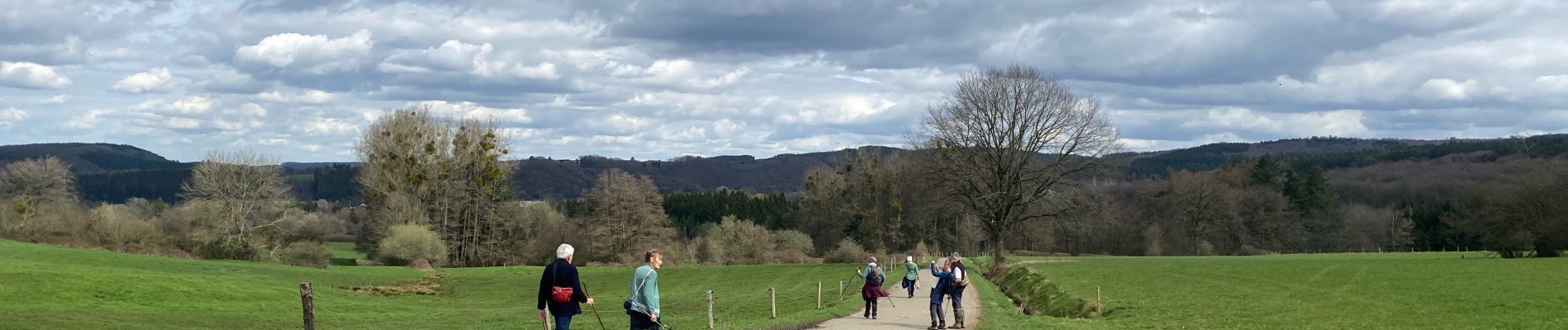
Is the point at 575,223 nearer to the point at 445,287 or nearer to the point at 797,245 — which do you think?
the point at 797,245

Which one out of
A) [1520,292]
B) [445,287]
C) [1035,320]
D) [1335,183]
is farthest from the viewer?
[1335,183]

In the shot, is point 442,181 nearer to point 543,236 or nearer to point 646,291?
point 543,236

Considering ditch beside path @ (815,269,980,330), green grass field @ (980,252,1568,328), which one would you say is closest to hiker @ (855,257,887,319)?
ditch beside path @ (815,269,980,330)

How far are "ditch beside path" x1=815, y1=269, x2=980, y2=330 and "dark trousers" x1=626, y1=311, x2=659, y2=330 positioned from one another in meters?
8.09

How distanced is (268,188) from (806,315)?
6419 cm

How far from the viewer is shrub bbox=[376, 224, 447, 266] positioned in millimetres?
79312

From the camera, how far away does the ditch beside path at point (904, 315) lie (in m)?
24.1

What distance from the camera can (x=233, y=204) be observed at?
3029 inches

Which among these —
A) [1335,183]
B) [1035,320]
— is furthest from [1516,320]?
[1335,183]

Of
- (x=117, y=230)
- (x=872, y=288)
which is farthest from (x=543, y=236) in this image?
(x=872, y=288)

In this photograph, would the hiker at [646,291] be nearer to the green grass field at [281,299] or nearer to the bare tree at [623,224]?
the green grass field at [281,299]

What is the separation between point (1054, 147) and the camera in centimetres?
5753

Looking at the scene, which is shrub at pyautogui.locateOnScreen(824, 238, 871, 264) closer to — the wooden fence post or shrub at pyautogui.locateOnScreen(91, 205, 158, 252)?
shrub at pyautogui.locateOnScreen(91, 205, 158, 252)

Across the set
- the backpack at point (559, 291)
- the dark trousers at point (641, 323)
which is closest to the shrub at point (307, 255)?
the dark trousers at point (641, 323)
